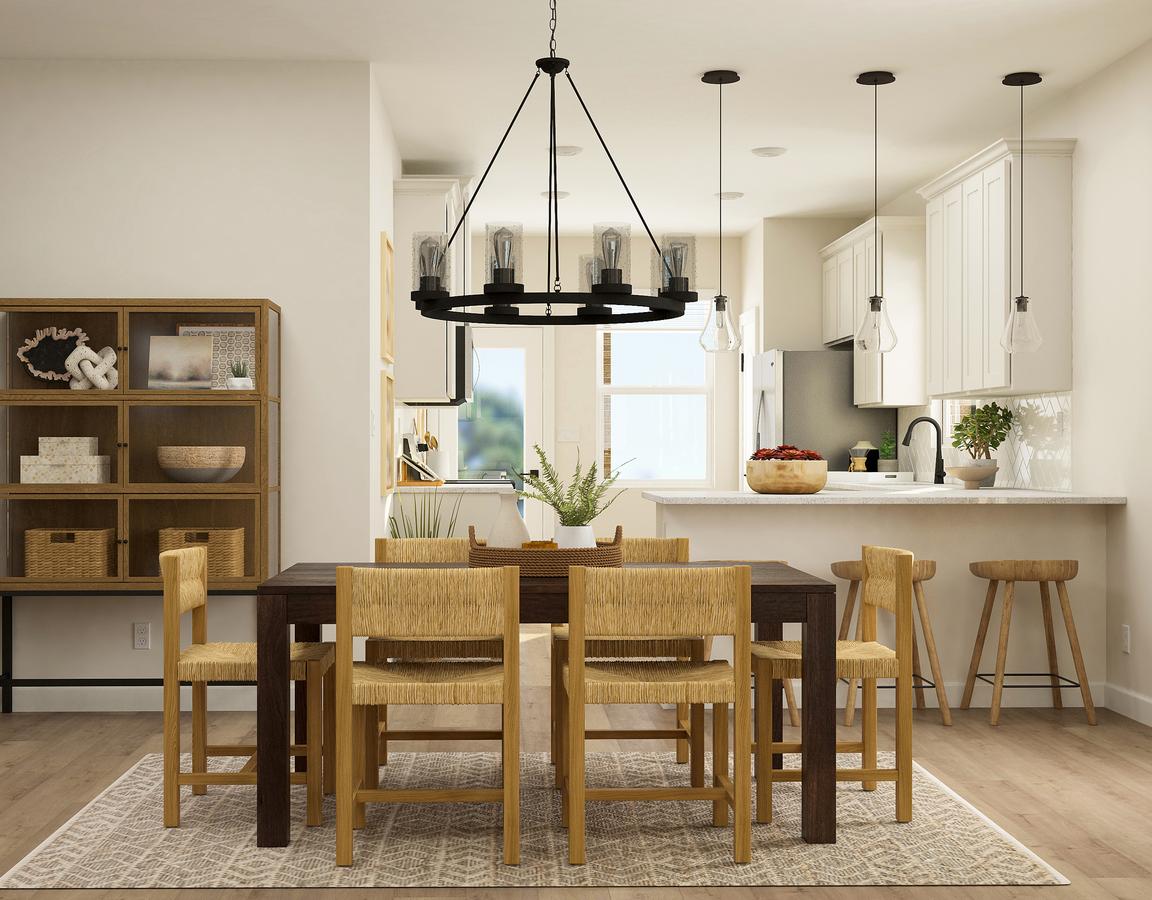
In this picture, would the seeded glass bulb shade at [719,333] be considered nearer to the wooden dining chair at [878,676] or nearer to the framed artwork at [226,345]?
the wooden dining chair at [878,676]

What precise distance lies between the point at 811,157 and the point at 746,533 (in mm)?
2601

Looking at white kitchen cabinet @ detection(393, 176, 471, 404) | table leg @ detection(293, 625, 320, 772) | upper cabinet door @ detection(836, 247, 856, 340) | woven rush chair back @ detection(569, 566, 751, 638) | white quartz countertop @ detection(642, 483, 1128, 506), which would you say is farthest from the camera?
upper cabinet door @ detection(836, 247, 856, 340)

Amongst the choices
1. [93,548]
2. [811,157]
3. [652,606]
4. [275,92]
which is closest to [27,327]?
[93,548]

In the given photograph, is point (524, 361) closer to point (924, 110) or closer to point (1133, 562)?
point (924, 110)

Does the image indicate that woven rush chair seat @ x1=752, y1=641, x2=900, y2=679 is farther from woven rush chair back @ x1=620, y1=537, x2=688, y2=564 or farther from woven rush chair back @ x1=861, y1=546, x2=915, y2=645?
woven rush chair back @ x1=620, y1=537, x2=688, y2=564

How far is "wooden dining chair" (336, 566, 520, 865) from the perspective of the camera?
9.39 feet

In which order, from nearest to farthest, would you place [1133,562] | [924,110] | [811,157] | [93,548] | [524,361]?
[93,548] < [1133,562] < [924,110] < [811,157] < [524,361]

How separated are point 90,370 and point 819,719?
122 inches

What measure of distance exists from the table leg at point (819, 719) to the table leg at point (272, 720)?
1.42 m

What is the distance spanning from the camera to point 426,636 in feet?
9.39

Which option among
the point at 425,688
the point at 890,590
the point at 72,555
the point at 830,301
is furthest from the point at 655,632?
the point at 830,301

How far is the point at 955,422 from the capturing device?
669 cm

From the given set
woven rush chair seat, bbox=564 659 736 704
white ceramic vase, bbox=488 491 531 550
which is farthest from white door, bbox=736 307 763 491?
woven rush chair seat, bbox=564 659 736 704

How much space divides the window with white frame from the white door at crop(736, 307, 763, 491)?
0.27 metres
